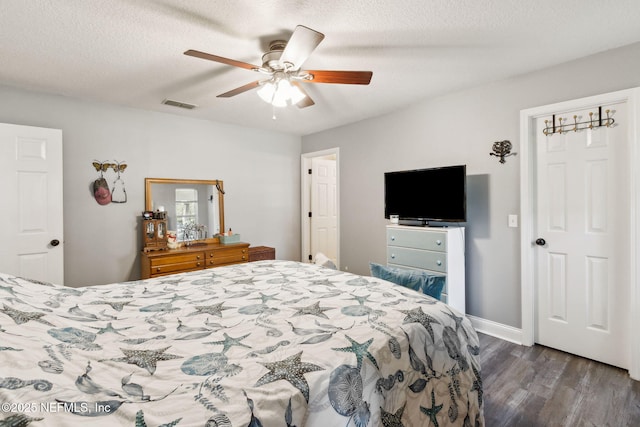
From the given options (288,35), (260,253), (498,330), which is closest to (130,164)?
(260,253)

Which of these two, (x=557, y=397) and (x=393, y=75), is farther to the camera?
(x=393, y=75)

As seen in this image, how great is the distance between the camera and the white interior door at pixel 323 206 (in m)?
5.54

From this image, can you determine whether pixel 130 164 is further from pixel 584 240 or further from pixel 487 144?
pixel 584 240

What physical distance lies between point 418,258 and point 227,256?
246cm

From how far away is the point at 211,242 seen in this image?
4.48 meters

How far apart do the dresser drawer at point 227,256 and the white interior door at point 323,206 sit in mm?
1447

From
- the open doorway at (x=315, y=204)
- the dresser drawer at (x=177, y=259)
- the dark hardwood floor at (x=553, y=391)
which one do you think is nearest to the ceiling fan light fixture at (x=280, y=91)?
the dresser drawer at (x=177, y=259)

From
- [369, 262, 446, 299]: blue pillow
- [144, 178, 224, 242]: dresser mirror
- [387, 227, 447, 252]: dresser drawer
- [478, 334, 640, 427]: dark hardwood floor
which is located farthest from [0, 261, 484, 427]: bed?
[144, 178, 224, 242]: dresser mirror

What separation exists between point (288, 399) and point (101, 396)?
1.57ft

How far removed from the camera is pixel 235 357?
41.9 inches

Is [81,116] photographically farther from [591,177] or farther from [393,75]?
[591,177]

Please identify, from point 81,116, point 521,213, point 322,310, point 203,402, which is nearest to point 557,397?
point 521,213

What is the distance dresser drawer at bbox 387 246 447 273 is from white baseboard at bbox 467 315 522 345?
2.42 feet

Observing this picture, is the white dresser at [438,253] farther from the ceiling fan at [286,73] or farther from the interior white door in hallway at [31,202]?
the interior white door in hallway at [31,202]
